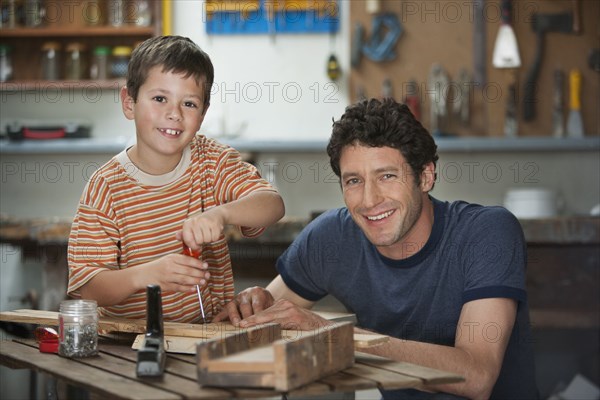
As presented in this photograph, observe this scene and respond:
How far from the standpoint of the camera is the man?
213 cm

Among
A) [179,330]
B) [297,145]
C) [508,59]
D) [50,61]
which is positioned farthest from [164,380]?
[50,61]

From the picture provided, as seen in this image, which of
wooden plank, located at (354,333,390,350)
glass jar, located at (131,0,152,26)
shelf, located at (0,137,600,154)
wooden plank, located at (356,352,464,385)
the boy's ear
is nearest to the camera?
wooden plank, located at (356,352,464,385)

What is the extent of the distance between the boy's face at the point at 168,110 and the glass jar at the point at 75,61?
2572mm

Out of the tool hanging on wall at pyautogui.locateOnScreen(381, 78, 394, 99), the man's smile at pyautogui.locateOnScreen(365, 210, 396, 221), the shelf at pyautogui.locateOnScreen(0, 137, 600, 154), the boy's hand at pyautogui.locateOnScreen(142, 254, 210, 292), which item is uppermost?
the tool hanging on wall at pyautogui.locateOnScreen(381, 78, 394, 99)

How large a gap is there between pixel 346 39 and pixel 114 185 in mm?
2655

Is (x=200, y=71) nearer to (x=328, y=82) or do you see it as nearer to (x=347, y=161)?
(x=347, y=161)

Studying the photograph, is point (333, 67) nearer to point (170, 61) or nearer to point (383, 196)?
point (383, 196)

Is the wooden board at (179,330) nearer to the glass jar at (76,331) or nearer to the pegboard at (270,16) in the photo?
the glass jar at (76,331)

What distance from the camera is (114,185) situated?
2.13 m

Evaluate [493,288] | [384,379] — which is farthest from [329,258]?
[384,379]

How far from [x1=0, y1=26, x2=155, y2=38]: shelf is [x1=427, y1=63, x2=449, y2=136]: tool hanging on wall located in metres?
1.44

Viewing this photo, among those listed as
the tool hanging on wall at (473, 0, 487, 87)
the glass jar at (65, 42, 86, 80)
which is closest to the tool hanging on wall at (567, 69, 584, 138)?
the tool hanging on wall at (473, 0, 487, 87)

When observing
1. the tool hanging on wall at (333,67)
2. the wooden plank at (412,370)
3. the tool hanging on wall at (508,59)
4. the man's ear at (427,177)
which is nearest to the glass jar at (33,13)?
the tool hanging on wall at (333,67)

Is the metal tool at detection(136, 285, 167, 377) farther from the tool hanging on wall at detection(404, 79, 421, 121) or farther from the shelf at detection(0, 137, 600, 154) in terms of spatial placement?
the tool hanging on wall at detection(404, 79, 421, 121)
